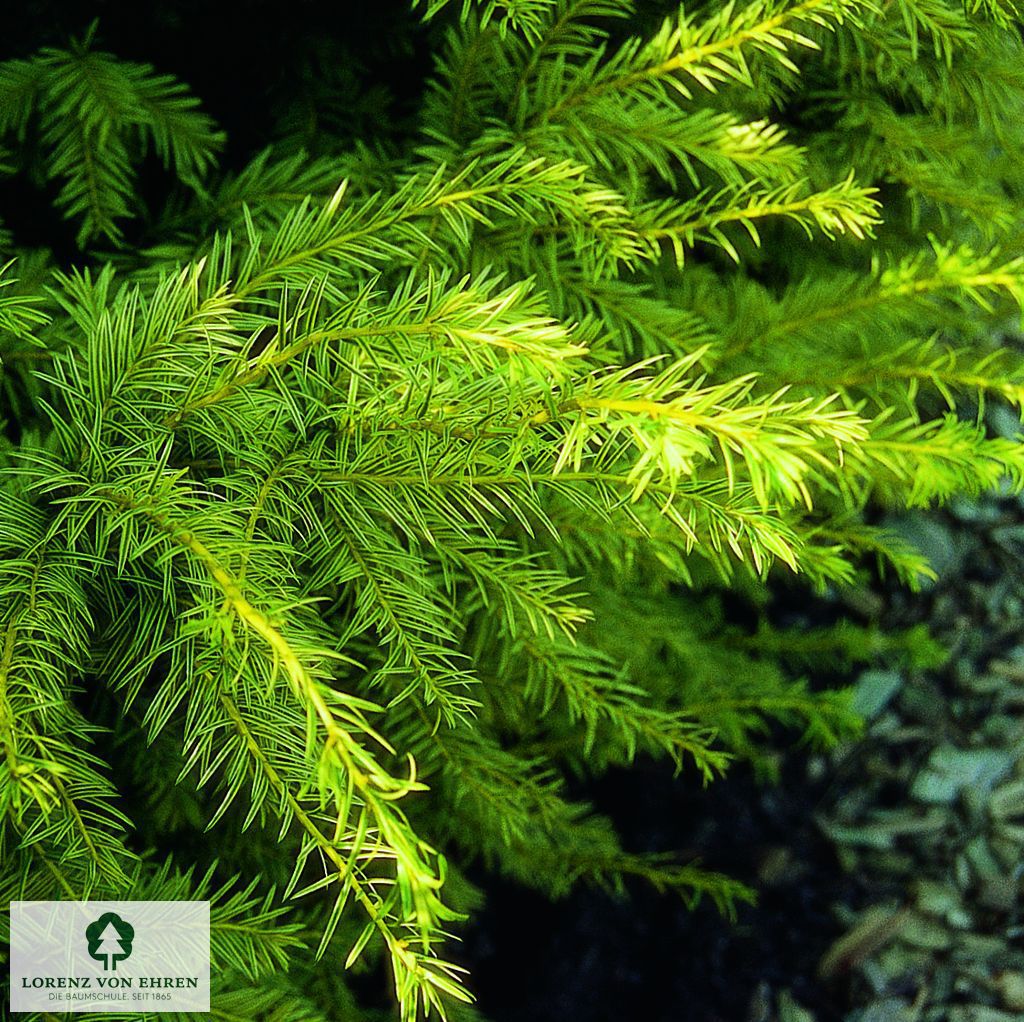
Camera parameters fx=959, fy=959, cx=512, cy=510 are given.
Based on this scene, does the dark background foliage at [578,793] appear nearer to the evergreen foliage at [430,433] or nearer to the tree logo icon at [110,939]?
the evergreen foliage at [430,433]

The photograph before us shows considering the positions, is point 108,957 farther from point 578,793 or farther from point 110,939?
point 578,793

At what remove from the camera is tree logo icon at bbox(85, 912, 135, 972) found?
737 mm

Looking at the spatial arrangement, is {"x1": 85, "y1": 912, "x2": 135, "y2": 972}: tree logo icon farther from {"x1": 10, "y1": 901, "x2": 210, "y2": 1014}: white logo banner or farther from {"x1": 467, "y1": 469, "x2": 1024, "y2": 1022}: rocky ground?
{"x1": 467, "y1": 469, "x2": 1024, "y2": 1022}: rocky ground

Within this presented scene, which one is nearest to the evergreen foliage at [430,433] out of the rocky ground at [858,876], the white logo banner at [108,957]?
the white logo banner at [108,957]

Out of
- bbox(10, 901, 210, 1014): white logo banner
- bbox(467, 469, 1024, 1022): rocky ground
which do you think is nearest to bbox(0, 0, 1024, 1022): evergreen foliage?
bbox(10, 901, 210, 1014): white logo banner

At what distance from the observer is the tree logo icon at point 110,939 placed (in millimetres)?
737

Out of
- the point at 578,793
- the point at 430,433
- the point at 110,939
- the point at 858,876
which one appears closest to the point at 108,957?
the point at 110,939

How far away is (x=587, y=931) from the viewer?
1.82 metres

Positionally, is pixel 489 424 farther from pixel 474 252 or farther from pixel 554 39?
pixel 554 39

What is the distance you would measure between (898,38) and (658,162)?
1.13ft

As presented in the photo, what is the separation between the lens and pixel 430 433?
0.69m

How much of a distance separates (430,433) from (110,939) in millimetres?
468

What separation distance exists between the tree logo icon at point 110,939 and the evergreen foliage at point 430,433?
2cm

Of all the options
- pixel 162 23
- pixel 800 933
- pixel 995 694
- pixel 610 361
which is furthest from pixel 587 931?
pixel 162 23
